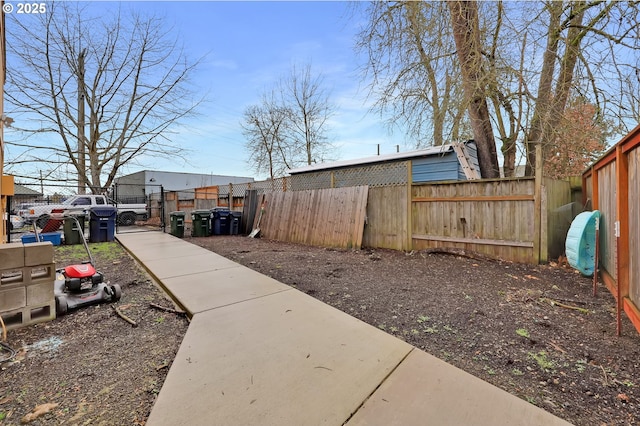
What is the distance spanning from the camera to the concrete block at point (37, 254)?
2565 millimetres

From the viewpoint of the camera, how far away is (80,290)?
3.04 m

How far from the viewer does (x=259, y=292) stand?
331 cm

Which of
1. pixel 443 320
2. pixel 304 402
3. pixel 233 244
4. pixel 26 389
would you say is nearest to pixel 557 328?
pixel 443 320

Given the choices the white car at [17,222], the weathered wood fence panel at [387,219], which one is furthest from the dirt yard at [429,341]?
the white car at [17,222]

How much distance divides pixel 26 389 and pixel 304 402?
5.63 feet

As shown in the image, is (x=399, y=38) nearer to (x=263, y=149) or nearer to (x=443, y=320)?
(x=443, y=320)

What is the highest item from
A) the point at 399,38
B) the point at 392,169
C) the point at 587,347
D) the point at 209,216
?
the point at 399,38

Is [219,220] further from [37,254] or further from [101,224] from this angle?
[37,254]

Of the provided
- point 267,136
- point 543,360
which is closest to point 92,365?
point 543,360

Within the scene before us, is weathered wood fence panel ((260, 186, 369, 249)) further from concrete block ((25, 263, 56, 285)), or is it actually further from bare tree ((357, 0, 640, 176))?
concrete block ((25, 263, 56, 285))

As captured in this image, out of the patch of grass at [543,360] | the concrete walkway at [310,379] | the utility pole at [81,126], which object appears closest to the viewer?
the concrete walkway at [310,379]

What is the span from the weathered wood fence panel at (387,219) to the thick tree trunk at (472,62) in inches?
84.7

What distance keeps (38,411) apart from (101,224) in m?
8.05
